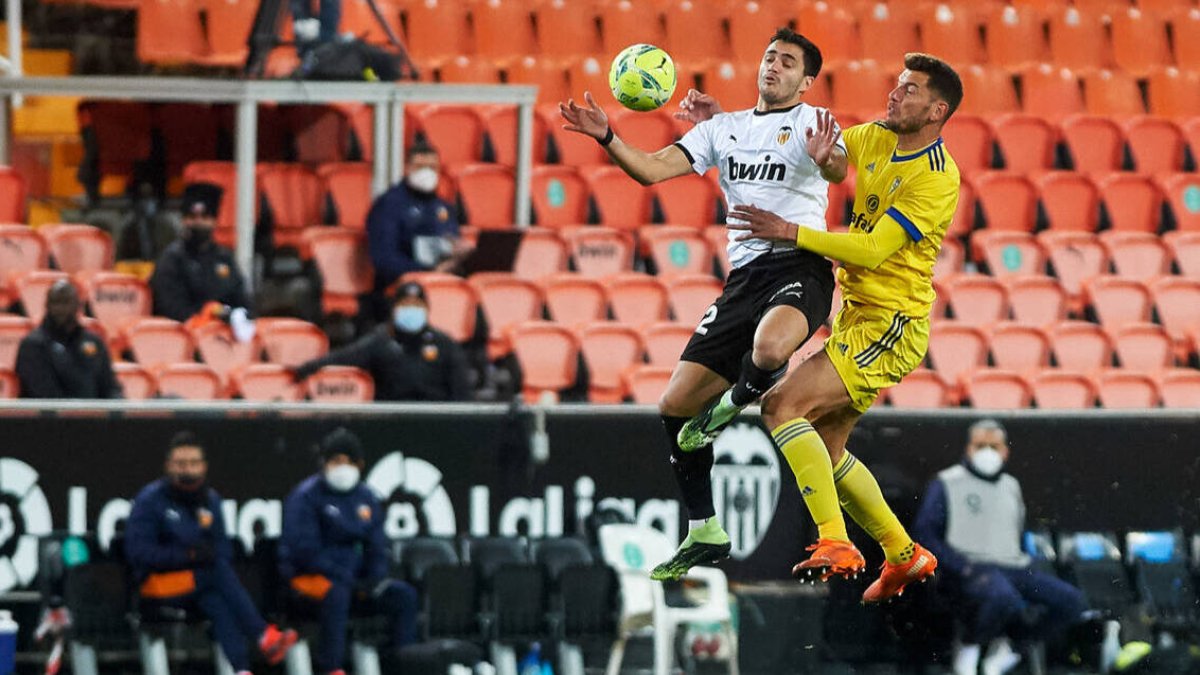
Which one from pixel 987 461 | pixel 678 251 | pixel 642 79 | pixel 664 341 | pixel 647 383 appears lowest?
pixel 987 461

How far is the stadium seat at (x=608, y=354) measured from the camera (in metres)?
12.8

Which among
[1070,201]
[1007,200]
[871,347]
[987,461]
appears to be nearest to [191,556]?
[987,461]

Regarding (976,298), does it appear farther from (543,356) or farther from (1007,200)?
(543,356)

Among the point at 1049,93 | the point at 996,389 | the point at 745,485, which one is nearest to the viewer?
the point at 745,485

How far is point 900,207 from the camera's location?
7477 millimetres

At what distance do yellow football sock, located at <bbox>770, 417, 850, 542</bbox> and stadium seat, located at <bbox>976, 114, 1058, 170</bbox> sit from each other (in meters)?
8.97

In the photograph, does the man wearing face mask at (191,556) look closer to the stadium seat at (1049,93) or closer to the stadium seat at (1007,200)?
the stadium seat at (1007,200)

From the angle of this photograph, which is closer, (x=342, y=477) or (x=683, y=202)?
(x=342, y=477)

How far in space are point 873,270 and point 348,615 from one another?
15.8ft

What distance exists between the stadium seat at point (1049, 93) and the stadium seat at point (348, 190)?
236 inches

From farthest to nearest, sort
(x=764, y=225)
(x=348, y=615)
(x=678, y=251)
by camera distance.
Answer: (x=678, y=251) → (x=348, y=615) → (x=764, y=225)

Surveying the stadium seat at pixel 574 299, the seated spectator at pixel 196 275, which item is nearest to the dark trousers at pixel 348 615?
the seated spectator at pixel 196 275

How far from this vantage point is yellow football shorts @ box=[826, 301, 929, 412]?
7.73m

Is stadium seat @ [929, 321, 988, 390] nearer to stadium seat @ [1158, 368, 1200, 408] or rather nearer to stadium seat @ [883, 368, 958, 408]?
stadium seat @ [883, 368, 958, 408]
